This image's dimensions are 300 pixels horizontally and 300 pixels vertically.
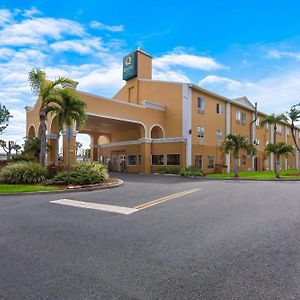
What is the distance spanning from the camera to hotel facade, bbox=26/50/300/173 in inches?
1137

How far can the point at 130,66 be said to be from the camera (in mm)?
35656

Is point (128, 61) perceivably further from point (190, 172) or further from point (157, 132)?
point (190, 172)

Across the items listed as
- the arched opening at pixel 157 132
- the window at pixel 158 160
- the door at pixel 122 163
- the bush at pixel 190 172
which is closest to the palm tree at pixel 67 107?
the bush at pixel 190 172

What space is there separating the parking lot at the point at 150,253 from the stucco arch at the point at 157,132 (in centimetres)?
2448

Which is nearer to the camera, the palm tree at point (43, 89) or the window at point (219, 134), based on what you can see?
the palm tree at point (43, 89)

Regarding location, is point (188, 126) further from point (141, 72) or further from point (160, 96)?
point (141, 72)

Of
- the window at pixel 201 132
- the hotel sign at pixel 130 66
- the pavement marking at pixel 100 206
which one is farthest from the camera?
the hotel sign at pixel 130 66

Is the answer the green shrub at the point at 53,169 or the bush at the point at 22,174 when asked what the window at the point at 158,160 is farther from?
the bush at the point at 22,174

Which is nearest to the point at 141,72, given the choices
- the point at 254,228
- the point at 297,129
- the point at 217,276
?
the point at 254,228

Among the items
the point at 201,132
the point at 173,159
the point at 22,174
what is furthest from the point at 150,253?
the point at 201,132

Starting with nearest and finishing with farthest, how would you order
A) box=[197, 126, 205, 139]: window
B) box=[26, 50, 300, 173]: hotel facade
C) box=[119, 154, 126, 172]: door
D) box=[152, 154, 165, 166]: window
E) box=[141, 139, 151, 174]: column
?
box=[26, 50, 300, 173]: hotel facade → box=[152, 154, 165, 166]: window → box=[141, 139, 151, 174]: column → box=[197, 126, 205, 139]: window → box=[119, 154, 126, 172]: door

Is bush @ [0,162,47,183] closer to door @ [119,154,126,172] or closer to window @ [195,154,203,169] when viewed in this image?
window @ [195,154,203,169]

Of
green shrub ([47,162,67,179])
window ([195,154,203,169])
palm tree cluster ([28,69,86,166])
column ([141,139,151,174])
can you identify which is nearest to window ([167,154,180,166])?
column ([141,139,151,174])

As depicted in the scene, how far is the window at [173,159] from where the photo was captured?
29795 millimetres
